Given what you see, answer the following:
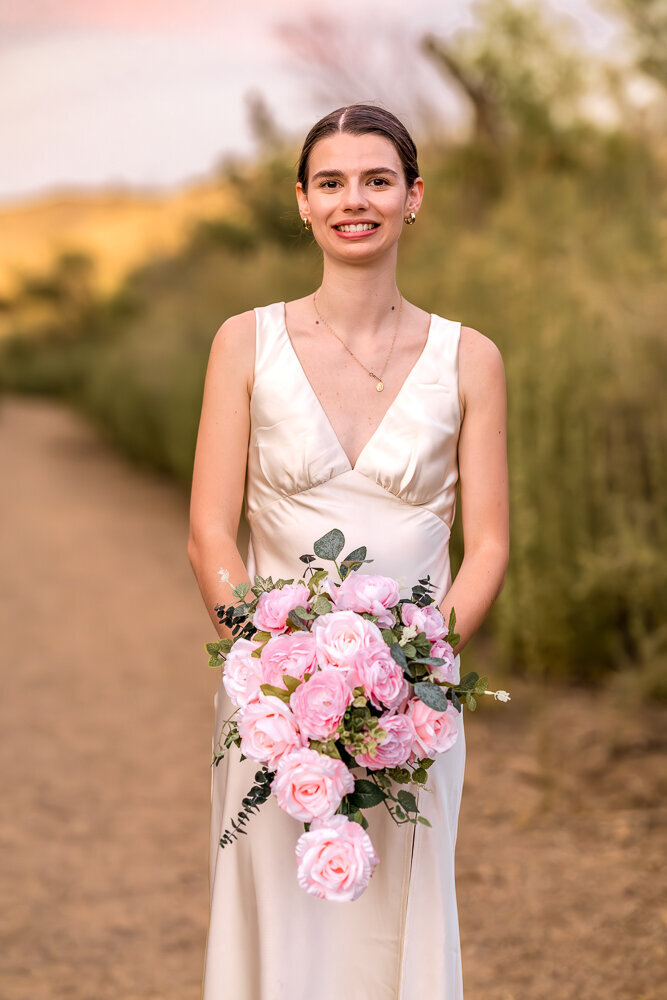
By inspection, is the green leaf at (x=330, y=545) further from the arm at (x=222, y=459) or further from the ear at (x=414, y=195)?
the ear at (x=414, y=195)

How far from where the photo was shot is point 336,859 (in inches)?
69.7

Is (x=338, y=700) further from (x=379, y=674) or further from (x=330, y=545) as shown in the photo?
(x=330, y=545)

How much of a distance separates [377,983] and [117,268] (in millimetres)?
24343

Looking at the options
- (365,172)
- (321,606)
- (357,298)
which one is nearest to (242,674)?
(321,606)

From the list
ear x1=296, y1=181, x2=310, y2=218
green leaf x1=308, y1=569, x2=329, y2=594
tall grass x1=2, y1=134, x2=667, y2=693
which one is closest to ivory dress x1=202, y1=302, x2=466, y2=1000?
ear x1=296, y1=181, x2=310, y2=218

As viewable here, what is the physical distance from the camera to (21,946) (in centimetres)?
409

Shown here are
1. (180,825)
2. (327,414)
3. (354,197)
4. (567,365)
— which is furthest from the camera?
(567,365)

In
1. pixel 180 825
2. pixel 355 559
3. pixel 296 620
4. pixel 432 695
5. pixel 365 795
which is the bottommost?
pixel 365 795

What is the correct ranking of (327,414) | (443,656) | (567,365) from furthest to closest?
1. (567,365)
2. (327,414)
3. (443,656)

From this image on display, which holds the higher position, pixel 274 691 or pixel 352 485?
pixel 352 485

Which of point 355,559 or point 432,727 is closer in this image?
point 432,727

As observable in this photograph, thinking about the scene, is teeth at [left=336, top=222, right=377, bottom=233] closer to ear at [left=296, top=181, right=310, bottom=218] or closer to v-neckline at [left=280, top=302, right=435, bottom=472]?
ear at [left=296, top=181, right=310, bottom=218]

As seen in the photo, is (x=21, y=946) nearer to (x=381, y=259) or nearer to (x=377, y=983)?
(x=377, y=983)

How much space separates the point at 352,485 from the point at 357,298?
0.35m
